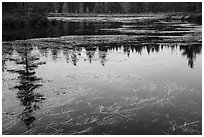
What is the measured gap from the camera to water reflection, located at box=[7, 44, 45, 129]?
11.8 meters

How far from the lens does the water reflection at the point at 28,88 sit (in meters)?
11.8

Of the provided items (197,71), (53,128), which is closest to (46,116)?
(53,128)

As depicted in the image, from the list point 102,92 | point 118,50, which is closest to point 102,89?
point 102,92

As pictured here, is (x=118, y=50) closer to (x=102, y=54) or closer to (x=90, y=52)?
(x=102, y=54)

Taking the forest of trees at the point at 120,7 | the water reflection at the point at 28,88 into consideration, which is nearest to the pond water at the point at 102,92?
the water reflection at the point at 28,88

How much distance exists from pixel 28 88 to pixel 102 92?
349 centimetres

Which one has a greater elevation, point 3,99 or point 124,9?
point 124,9

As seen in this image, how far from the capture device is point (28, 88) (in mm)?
15242

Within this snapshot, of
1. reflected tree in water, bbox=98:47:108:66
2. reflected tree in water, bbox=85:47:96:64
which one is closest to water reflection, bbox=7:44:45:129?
reflected tree in water, bbox=85:47:96:64

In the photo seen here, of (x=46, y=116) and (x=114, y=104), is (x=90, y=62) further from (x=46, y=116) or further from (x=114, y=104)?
(x=46, y=116)

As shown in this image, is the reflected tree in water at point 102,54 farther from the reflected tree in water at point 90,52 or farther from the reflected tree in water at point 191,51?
the reflected tree in water at point 191,51

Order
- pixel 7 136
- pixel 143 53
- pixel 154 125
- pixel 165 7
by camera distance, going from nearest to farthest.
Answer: pixel 7 136, pixel 154 125, pixel 143 53, pixel 165 7

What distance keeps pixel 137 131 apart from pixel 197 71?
9.44 meters

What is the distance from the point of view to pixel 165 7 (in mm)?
131000
